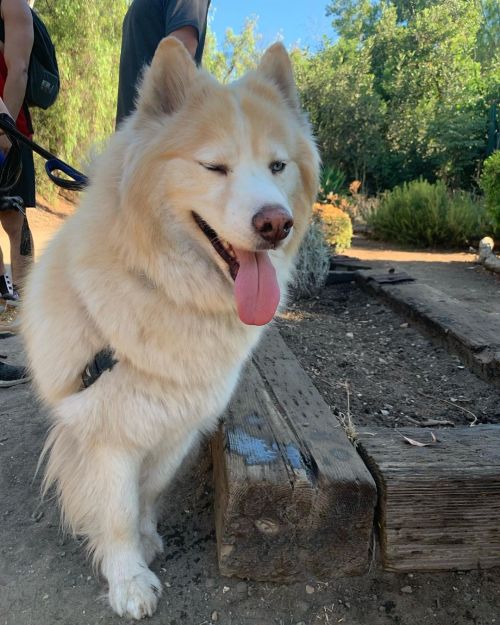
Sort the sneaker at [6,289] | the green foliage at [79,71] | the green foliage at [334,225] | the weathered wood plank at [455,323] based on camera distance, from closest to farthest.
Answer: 1. the weathered wood plank at [455,323]
2. the sneaker at [6,289]
3. the green foliage at [334,225]
4. the green foliage at [79,71]

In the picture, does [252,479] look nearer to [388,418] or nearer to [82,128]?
[388,418]

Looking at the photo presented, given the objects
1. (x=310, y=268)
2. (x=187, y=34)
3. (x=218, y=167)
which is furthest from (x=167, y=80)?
(x=310, y=268)

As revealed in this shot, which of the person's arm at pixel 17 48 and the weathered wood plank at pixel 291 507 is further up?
the person's arm at pixel 17 48

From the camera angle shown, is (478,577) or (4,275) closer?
(478,577)

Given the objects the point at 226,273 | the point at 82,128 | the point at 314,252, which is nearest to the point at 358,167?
the point at 82,128

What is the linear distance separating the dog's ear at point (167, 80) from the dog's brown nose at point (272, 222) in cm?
56

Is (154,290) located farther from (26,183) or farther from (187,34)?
(26,183)

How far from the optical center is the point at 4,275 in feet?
13.1

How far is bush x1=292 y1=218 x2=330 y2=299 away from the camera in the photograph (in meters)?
4.81

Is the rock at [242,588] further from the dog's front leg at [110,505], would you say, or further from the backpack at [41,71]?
the backpack at [41,71]

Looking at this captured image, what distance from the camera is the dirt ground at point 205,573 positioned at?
156 cm

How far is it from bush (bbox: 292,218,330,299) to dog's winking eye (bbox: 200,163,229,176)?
3196 mm

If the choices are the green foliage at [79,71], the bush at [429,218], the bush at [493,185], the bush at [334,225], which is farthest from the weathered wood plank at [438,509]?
the green foliage at [79,71]

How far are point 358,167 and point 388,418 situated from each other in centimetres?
1608
